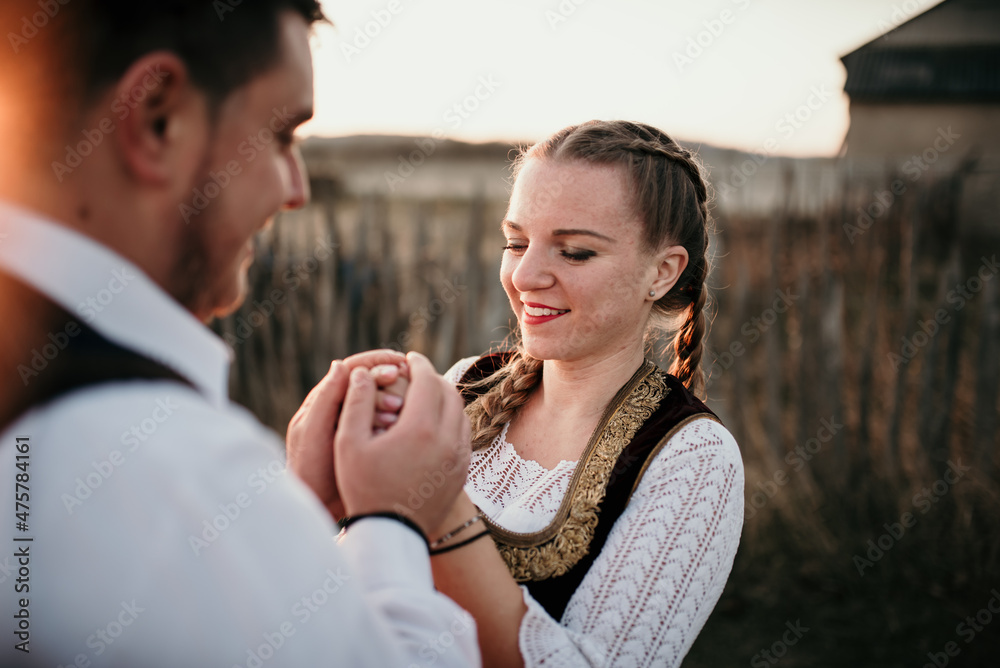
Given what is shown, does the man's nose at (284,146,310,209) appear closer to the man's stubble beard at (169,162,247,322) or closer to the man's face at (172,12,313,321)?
the man's face at (172,12,313,321)

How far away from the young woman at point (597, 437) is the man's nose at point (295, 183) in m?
0.79

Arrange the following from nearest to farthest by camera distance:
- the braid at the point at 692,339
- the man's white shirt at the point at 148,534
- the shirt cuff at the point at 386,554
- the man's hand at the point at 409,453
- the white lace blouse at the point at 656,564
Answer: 1. the man's white shirt at the point at 148,534
2. the shirt cuff at the point at 386,554
3. the man's hand at the point at 409,453
4. the white lace blouse at the point at 656,564
5. the braid at the point at 692,339

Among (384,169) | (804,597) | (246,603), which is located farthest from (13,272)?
(384,169)

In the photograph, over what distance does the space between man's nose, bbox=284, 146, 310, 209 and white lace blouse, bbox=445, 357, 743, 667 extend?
3.41ft

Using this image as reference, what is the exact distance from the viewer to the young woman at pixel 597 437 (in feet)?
5.26

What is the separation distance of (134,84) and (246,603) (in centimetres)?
66

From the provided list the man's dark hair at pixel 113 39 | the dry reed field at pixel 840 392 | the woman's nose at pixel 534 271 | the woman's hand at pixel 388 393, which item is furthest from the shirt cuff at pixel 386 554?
the dry reed field at pixel 840 392

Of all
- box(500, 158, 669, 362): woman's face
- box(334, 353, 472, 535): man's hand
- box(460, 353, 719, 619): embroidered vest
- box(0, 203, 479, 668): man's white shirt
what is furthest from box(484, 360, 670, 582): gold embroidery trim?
box(0, 203, 479, 668): man's white shirt

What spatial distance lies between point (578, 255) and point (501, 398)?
60 cm

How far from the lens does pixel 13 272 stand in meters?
0.78

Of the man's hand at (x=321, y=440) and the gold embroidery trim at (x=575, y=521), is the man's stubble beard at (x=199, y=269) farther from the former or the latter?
the gold embroidery trim at (x=575, y=521)

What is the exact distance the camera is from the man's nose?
→ 42.5 inches

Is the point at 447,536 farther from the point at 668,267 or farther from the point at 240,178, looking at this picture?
the point at 668,267

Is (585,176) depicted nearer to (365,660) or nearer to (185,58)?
(185,58)
